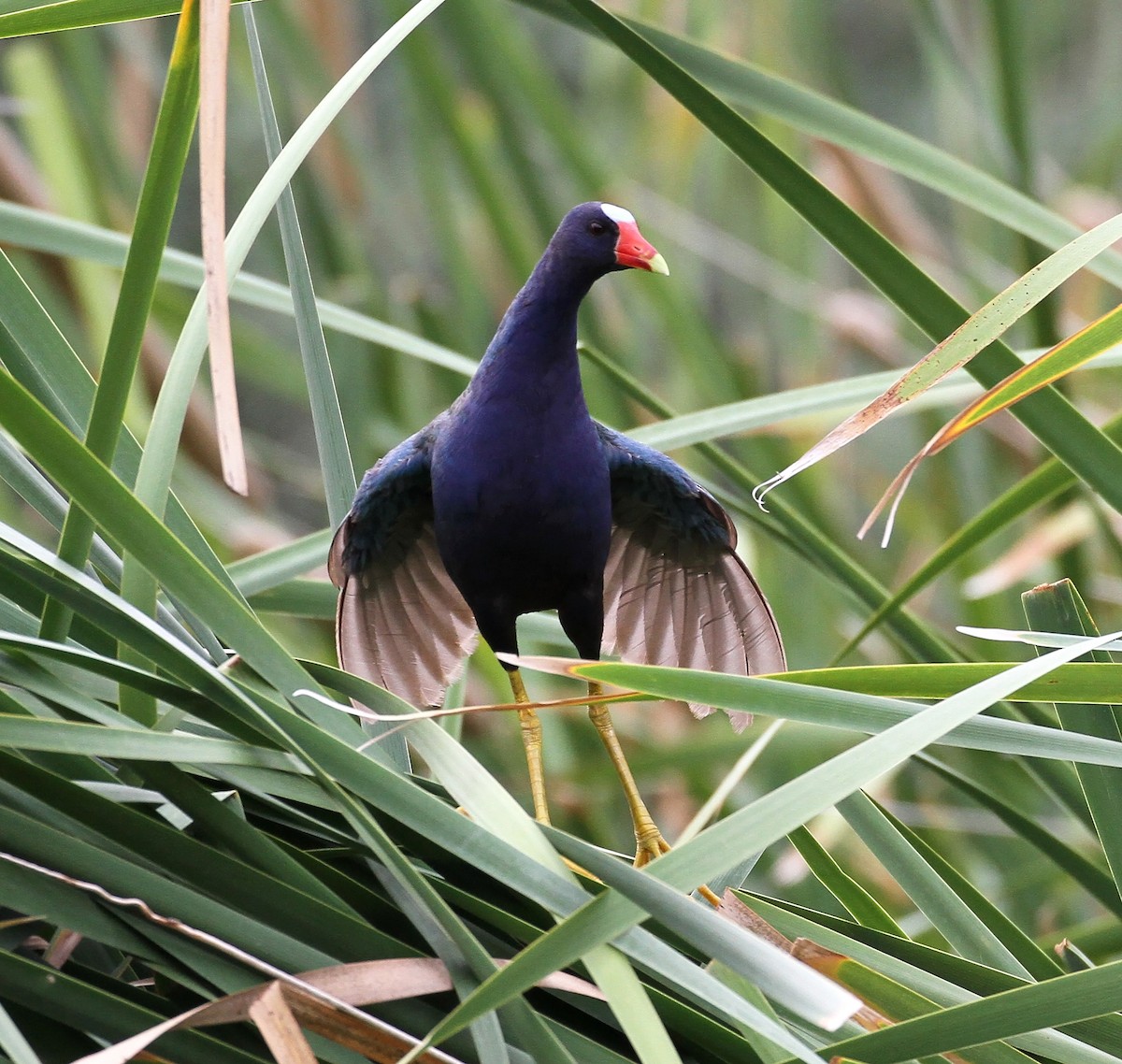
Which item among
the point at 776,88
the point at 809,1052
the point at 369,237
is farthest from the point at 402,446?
the point at 369,237

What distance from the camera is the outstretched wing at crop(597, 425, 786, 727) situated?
1209 millimetres

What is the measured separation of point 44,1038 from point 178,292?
6.80 ft

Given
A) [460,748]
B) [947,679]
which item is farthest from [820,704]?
[460,748]

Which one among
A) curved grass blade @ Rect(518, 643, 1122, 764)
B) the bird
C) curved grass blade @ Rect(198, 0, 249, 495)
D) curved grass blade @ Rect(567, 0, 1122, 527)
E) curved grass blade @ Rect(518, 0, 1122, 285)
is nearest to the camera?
curved grass blade @ Rect(198, 0, 249, 495)

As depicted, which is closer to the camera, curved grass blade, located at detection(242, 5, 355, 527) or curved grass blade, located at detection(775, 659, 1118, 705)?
curved grass blade, located at detection(775, 659, 1118, 705)

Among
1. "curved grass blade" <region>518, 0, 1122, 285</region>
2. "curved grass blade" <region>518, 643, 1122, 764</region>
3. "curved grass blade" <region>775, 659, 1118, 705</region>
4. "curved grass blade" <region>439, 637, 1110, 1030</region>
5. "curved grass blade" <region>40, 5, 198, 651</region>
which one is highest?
"curved grass blade" <region>518, 0, 1122, 285</region>

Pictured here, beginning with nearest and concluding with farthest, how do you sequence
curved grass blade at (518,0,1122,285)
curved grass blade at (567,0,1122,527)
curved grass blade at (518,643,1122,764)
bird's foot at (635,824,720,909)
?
curved grass blade at (518,643,1122,764), curved grass blade at (567,0,1122,527), curved grass blade at (518,0,1122,285), bird's foot at (635,824,720,909)

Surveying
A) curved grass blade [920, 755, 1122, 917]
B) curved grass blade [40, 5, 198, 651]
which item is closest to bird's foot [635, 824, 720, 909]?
curved grass blade [920, 755, 1122, 917]

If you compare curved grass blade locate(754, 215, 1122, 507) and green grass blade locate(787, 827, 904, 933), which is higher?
curved grass blade locate(754, 215, 1122, 507)

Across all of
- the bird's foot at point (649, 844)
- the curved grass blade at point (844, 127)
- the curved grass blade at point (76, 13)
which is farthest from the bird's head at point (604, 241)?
the bird's foot at point (649, 844)

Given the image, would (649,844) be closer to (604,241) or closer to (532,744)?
(532,744)

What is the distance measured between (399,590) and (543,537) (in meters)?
0.28

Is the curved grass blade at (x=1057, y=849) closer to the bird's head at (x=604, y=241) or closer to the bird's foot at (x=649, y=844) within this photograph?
the bird's foot at (x=649, y=844)

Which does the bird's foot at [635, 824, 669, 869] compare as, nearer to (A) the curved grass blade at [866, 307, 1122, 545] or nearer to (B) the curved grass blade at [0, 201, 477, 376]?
(B) the curved grass blade at [0, 201, 477, 376]
